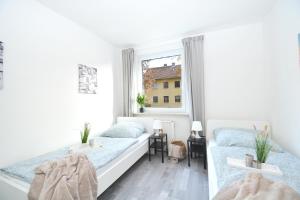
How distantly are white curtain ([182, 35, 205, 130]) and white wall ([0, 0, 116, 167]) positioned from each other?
195cm

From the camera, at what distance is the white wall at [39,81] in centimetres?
165

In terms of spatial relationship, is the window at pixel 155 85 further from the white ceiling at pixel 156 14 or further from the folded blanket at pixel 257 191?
the folded blanket at pixel 257 191

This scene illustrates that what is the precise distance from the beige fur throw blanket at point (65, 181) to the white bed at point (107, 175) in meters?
0.26

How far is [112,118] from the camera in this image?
342 cm

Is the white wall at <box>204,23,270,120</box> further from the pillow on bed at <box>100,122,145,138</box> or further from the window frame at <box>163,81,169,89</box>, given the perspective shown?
the pillow on bed at <box>100,122,145,138</box>

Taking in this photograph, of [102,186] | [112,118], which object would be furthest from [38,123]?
[112,118]

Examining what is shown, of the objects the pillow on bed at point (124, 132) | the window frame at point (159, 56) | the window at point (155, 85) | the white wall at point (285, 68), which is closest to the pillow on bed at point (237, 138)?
the white wall at point (285, 68)

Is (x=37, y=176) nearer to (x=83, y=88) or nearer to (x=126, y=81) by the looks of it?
(x=83, y=88)

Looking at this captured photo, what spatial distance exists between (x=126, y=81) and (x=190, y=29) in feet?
5.79

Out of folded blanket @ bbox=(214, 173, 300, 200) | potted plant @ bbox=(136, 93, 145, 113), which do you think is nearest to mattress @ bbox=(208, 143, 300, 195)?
folded blanket @ bbox=(214, 173, 300, 200)

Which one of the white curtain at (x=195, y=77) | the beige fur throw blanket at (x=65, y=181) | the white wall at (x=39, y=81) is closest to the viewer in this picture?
the beige fur throw blanket at (x=65, y=181)

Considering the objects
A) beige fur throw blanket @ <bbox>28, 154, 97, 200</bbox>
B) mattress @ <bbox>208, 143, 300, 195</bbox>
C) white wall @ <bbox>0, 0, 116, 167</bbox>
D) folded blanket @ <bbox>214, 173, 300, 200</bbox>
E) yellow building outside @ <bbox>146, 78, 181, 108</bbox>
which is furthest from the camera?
yellow building outside @ <bbox>146, 78, 181, 108</bbox>

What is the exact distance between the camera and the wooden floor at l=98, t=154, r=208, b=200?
1.77m

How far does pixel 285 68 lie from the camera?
1931mm
